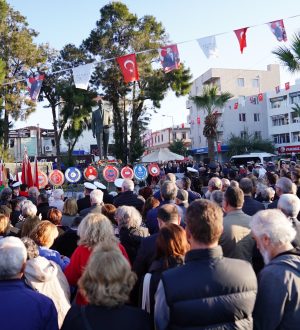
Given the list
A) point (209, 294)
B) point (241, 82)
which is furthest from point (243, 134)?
point (209, 294)

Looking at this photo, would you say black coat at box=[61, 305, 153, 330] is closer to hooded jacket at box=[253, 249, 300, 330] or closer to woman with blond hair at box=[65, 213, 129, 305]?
hooded jacket at box=[253, 249, 300, 330]

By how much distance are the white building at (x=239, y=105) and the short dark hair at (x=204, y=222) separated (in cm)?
5370

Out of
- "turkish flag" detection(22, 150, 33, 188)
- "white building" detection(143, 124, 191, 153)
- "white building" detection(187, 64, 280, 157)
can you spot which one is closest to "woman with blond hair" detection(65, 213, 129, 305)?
"turkish flag" detection(22, 150, 33, 188)

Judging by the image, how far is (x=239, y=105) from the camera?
2255 inches

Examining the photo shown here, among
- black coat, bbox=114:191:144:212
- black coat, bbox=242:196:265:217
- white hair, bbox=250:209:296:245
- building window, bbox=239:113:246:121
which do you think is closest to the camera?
white hair, bbox=250:209:296:245

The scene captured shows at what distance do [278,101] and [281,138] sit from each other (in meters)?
5.09

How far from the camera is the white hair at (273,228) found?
2695 millimetres

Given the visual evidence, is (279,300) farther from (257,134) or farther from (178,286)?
(257,134)

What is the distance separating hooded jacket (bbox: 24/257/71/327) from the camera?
302 centimetres

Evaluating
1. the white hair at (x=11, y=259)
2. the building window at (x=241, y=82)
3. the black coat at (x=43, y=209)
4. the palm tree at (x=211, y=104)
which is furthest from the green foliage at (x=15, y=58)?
the building window at (x=241, y=82)

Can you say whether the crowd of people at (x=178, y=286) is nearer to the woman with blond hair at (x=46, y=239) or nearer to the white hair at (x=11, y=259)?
the white hair at (x=11, y=259)

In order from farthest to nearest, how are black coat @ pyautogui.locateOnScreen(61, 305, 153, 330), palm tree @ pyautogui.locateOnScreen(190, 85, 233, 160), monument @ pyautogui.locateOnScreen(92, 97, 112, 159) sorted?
palm tree @ pyautogui.locateOnScreen(190, 85, 233, 160) → monument @ pyautogui.locateOnScreen(92, 97, 112, 159) → black coat @ pyautogui.locateOnScreen(61, 305, 153, 330)

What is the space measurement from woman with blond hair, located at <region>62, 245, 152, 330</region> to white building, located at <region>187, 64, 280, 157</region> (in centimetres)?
5412

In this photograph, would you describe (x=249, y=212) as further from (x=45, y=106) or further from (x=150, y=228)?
(x=45, y=106)
